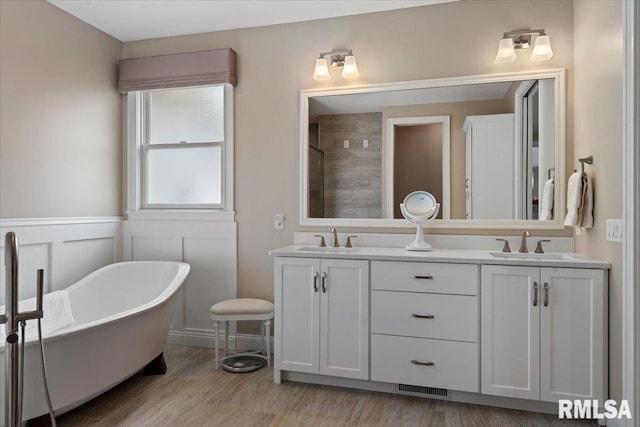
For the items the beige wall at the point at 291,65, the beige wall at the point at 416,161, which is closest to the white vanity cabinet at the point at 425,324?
the beige wall at the point at 416,161

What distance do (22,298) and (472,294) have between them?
2912 mm

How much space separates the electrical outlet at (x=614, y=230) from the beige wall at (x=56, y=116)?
3529mm

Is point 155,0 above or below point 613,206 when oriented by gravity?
above

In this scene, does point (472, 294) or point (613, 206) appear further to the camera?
point (472, 294)

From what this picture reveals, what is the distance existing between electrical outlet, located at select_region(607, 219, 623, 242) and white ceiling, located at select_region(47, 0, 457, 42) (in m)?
1.84

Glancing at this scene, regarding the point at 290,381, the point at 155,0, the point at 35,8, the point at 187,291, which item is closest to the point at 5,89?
the point at 35,8

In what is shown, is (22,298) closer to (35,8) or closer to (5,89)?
(5,89)

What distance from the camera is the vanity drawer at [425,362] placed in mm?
2359

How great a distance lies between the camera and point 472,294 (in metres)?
2.36

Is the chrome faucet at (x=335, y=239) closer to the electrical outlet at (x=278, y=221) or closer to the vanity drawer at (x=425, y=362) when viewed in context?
the electrical outlet at (x=278, y=221)

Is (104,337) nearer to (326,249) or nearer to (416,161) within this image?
(326,249)

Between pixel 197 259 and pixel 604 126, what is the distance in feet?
9.72

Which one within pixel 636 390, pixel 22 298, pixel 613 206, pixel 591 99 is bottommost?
pixel 636 390

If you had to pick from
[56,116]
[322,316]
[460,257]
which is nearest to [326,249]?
[322,316]
